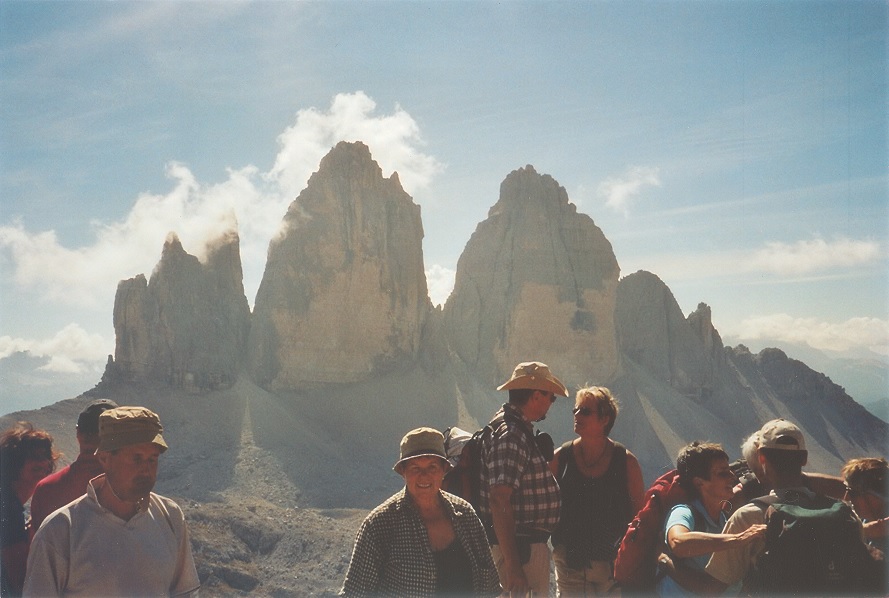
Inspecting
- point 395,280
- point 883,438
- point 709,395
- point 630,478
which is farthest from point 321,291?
point 883,438

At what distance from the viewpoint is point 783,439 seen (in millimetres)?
3943

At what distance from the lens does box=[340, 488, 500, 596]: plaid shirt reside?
419 centimetres

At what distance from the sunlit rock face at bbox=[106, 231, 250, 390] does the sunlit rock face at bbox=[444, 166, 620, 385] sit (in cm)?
1946

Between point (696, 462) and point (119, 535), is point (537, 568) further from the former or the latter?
point (119, 535)

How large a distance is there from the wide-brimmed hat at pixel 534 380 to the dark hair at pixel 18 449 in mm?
3044

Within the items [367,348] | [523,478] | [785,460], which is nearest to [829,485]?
[785,460]

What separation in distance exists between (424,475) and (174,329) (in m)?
50.2

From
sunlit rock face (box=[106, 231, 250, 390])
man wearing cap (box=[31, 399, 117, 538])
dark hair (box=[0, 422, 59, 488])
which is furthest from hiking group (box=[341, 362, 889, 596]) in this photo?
sunlit rock face (box=[106, 231, 250, 390])

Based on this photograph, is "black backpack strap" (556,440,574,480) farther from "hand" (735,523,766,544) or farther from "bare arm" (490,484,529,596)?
"hand" (735,523,766,544)

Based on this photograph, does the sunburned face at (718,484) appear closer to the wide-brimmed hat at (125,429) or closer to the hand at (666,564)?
the hand at (666,564)

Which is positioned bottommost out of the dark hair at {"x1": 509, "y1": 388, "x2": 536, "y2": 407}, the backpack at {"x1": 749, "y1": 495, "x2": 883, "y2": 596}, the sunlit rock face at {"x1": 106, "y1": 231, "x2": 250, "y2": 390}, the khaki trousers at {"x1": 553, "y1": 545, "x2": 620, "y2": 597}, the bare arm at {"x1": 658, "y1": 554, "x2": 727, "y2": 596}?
the khaki trousers at {"x1": 553, "y1": 545, "x2": 620, "y2": 597}

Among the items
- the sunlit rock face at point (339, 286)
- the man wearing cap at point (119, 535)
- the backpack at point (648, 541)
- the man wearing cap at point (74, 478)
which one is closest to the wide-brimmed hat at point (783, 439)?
the backpack at point (648, 541)

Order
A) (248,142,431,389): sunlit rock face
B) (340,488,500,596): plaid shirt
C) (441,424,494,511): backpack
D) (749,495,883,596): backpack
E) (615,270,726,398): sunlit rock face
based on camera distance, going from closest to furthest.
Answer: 1. (749,495,883,596): backpack
2. (340,488,500,596): plaid shirt
3. (441,424,494,511): backpack
4. (248,142,431,389): sunlit rock face
5. (615,270,726,398): sunlit rock face

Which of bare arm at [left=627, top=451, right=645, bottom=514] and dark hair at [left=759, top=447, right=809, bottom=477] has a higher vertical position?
dark hair at [left=759, top=447, right=809, bottom=477]
